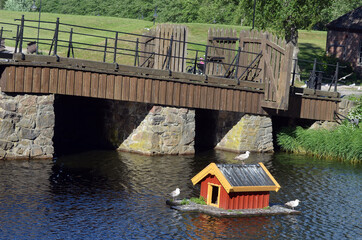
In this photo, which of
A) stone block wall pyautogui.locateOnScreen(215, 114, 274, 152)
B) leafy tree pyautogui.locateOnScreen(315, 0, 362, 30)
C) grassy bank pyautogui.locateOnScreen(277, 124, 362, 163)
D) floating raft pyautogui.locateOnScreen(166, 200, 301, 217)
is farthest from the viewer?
leafy tree pyautogui.locateOnScreen(315, 0, 362, 30)

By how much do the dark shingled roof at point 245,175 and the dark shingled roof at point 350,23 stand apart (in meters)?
30.6

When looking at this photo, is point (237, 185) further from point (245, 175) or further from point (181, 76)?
point (181, 76)

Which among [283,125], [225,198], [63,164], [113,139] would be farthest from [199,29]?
[225,198]

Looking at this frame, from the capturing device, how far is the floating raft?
15.0m

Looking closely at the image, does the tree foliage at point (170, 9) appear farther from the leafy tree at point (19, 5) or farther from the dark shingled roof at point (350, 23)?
the dark shingled roof at point (350, 23)

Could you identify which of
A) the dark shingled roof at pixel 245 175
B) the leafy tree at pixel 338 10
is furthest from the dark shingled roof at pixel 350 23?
the dark shingled roof at pixel 245 175

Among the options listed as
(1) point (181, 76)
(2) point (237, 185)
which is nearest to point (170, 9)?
(1) point (181, 76)

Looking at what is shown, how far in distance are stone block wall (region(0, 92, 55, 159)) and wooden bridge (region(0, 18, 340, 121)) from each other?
1.24 feet

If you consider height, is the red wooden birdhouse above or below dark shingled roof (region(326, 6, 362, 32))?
below

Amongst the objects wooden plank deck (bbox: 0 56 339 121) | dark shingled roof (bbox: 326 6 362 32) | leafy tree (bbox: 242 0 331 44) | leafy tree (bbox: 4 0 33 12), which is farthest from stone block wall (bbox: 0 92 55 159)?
leafy tree (bbox: 4 0 33 12)

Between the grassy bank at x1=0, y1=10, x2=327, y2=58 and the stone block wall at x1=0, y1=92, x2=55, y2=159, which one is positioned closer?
the stone block wall at x1=0, y1=92, x2=55, y2=159

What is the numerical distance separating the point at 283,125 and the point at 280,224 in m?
13.3

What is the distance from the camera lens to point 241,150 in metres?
24.8

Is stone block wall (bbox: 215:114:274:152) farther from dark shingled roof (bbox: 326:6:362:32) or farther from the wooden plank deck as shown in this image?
dark shingled roof (bbox: 326:6:362:32)
